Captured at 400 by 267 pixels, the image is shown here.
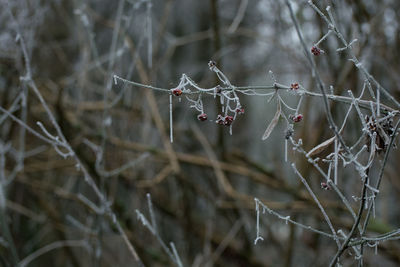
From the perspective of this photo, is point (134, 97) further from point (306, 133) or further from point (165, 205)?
point (306, 133)

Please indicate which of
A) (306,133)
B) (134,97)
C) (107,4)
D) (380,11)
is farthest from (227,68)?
(380,11)

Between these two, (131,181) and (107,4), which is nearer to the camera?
(131,181)

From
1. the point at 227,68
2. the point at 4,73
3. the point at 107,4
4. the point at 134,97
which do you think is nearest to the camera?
the point at 4,73

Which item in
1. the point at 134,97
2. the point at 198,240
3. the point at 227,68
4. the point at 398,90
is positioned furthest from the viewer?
the point at 227,68

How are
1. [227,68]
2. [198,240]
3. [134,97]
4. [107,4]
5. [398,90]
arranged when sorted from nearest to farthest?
[398,90] < [198,240] < [134,97] < [107,4] < [227,68]

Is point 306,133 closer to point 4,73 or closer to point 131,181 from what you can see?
point 131,181

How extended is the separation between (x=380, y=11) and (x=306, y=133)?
2.46ft

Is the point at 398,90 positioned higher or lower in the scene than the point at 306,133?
higher

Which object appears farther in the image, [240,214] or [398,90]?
[240,214]

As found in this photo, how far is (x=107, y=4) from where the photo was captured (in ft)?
13.0

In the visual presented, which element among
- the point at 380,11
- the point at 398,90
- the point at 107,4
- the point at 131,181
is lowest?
the point at 131,181

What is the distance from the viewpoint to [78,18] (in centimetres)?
276

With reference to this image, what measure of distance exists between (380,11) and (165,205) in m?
1.59

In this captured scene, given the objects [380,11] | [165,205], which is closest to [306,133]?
[380,11]
